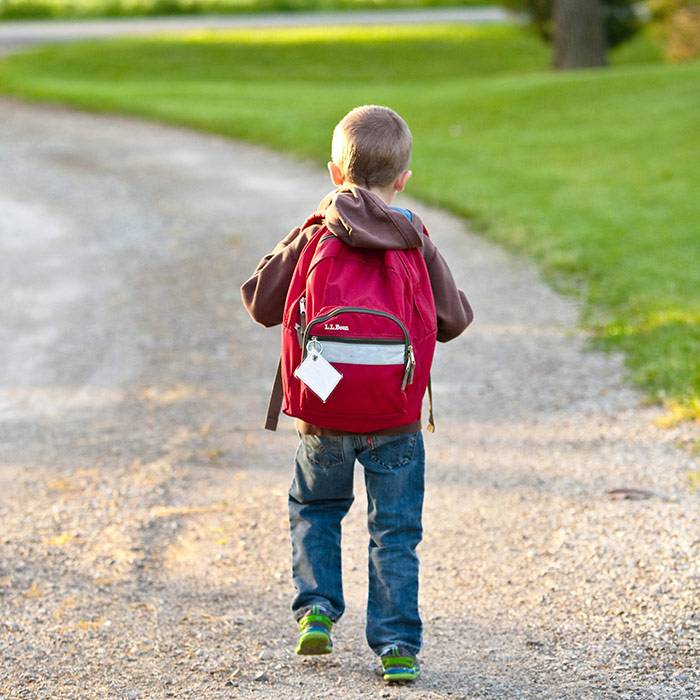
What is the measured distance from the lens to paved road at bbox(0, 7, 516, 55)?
28114 millimetres

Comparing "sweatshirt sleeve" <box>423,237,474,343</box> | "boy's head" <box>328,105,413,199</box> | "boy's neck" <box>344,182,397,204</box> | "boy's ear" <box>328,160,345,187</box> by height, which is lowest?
"sweatshirt sleeve" <box>423,237,474,343</box>

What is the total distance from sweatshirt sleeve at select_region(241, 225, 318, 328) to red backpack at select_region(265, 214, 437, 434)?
71 mm

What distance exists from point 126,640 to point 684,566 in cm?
186

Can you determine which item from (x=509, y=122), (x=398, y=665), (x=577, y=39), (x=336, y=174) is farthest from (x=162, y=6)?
(x=398, y=665)

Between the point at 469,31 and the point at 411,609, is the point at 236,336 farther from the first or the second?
the point at 469,31

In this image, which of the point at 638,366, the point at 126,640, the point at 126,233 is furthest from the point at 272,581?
the point at 126,233

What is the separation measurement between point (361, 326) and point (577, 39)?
1970 cm

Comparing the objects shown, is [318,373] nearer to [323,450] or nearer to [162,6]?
[323,450]

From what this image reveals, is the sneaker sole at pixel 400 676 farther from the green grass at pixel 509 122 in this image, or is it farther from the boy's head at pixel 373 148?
the green grass at pixel 509 122

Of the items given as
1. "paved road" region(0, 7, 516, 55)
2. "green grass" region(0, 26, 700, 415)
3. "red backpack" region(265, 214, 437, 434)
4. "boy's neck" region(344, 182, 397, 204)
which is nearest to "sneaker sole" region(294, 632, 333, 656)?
"red backpack" region(265, 214, 437, 434)

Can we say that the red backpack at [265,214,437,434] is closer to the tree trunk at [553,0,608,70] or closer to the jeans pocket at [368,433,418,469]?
the jeans pocket at [368,433,418,469]

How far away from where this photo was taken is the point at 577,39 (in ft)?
70.7

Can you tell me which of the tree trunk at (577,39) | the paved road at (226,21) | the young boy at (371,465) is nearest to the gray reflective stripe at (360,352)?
the young boy at (371,465)

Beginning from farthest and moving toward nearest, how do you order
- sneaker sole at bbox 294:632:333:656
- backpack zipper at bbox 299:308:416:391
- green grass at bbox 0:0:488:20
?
green grass at bbox 0:0:488:20 → sneaker sole at bbox 294:632:333:656 → backpack zipper at bbox 299:308:416:391
